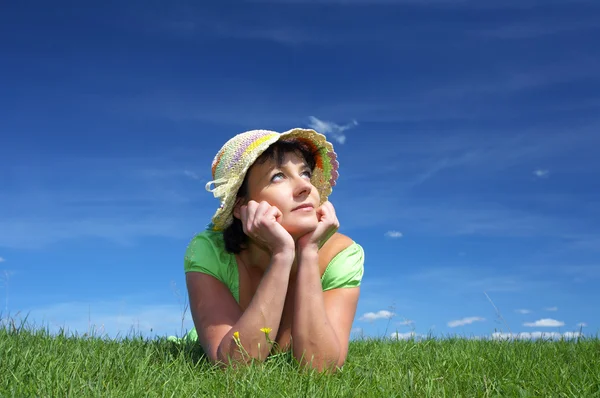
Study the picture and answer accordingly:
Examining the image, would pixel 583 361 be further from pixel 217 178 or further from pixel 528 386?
pixel 217 178

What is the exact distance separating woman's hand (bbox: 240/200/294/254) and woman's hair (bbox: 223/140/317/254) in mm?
387

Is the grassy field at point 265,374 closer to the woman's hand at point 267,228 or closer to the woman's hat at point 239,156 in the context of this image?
the woman's hand at point 267,228

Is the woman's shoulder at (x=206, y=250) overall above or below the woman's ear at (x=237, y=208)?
below

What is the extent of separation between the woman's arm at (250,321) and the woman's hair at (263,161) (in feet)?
1.95

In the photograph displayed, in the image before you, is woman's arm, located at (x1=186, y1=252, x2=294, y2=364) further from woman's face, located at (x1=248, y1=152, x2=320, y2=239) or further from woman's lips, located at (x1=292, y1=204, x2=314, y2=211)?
woman's lips, located at (x1=292, y1=204, x2=314, y2=211)

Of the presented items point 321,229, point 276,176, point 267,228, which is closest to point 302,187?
point 276,176

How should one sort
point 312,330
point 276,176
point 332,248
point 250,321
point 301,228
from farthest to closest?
point 332,248
point 276,176
point 301,228
point 312,330
point 250,321

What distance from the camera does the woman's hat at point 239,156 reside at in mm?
5078

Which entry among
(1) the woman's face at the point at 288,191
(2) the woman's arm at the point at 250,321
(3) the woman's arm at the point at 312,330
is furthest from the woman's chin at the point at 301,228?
(3) the woman's arm at the point at 312,330

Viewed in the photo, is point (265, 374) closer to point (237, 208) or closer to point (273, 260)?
point (273, 260)

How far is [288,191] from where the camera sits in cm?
503

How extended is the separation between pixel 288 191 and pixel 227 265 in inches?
38.0

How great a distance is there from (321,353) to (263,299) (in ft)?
2.08

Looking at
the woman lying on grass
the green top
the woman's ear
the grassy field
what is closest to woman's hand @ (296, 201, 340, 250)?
the woman lying on grass
